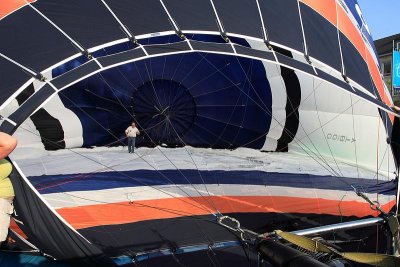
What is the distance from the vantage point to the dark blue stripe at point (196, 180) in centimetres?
464

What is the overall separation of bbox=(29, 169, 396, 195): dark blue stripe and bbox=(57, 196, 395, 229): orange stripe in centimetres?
66

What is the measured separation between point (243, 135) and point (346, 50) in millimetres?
3644

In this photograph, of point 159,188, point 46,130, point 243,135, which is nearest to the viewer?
point 159,188

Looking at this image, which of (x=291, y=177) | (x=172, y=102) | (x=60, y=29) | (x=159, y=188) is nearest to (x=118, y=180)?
(x=159, y=188)

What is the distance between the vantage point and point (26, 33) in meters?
2.11

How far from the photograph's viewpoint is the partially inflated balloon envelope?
7.25 ft

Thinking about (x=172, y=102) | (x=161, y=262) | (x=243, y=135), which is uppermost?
(x=172, y=102)

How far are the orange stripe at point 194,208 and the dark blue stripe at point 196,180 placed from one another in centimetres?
66

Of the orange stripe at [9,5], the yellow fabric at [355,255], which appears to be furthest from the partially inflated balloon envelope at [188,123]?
the yellow fabric at [355,255]

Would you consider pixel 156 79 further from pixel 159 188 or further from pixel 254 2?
pixel 254 2

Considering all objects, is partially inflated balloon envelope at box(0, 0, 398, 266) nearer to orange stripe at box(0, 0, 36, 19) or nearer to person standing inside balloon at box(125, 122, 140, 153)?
orange stripe at box(0, 0, 36, 19)

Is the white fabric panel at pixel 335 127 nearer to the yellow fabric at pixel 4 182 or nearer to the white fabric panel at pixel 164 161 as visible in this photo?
the white fabric panel at pixel 164 161

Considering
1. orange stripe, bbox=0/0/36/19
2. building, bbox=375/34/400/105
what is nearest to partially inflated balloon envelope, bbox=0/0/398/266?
orange stripe, bbox=0/0/36/19

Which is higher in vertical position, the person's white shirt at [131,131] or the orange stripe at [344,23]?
the orange stripe at [344,23]
